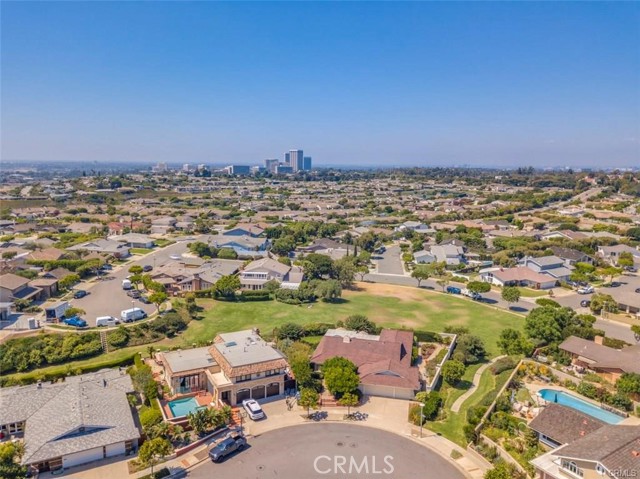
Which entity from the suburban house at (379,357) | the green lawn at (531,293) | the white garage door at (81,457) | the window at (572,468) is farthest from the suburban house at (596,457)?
the green lawn at (531,293)

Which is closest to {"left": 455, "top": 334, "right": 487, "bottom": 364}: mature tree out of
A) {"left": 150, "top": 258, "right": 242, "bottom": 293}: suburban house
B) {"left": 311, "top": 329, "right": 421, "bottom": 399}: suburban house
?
{"left": 311, "top": 329, "right": 421, "bottom": 399}: suburban house

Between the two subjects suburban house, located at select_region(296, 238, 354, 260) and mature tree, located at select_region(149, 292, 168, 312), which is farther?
suburban house, located at select_region(296, 238, 354, 260)

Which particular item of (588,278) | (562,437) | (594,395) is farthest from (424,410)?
(588,278)

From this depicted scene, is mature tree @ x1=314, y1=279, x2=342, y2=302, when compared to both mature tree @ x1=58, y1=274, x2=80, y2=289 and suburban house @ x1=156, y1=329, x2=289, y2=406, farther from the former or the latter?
mature tree @ x1=58, y1=274, x2=80, y2=289

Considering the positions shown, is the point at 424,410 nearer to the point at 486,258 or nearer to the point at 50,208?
the point at 486,258

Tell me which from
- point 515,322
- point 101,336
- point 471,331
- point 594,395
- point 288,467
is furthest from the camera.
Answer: point 515,322

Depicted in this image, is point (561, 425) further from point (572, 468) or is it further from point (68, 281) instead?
point (68, 281)
